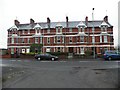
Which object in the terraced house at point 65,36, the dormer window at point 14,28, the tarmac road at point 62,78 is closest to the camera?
the tarmac road at point 62,78

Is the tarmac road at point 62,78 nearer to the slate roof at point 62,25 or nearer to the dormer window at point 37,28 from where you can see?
the slate roof at point 62,25

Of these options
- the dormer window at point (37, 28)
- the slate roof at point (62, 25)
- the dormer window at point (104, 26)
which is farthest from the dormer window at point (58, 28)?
the dormer window at point (104, 26)

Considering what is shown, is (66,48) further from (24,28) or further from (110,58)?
(110,58)

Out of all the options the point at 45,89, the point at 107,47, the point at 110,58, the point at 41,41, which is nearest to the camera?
the point at 45,89

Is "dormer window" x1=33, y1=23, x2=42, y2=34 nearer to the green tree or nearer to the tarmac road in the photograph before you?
the green tree

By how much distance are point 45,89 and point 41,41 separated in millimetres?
44990

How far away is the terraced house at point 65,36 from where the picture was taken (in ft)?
167

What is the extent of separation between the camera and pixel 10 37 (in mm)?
55500

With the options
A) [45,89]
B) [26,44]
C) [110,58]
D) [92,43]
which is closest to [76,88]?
[45,89]

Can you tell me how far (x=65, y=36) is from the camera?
172ft

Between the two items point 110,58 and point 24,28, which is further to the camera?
point 24,28

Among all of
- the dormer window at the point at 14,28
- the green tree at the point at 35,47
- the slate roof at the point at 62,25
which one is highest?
the slate roof at the point at 62,25

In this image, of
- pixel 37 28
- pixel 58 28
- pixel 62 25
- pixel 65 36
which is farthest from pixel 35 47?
pixel 62 25

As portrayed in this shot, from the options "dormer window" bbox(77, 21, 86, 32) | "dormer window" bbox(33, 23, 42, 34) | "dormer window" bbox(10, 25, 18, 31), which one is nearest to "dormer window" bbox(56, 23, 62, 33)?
"dormer window" bbox(33, 23, 42, 34)
